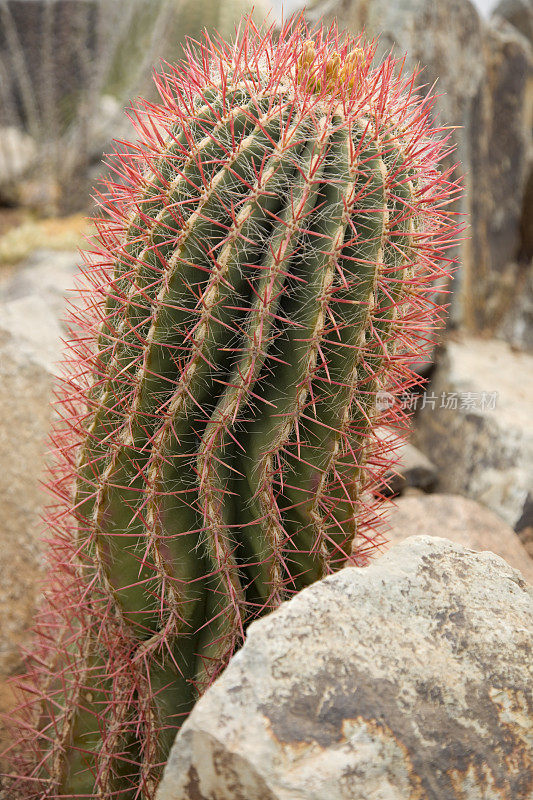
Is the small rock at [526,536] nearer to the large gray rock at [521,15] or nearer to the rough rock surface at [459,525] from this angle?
the rough rock surface at [459,525]

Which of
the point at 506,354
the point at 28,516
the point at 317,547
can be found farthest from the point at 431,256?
the point at 506,354

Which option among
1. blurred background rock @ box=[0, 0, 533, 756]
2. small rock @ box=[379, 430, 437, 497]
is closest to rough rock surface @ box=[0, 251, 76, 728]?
blurred background rock @ box=[0, 0, 533, 756]

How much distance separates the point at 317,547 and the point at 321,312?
52 cm

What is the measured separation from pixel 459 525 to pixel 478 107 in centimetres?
301

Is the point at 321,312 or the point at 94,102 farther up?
the point at 94,102

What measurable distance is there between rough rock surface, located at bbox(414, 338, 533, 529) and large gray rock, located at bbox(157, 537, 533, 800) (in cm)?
184

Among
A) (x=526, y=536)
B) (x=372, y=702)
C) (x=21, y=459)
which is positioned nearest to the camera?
(x=372, y=702)

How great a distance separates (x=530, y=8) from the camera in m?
6.41

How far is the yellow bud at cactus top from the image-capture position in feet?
4.96

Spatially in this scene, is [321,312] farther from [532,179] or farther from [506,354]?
[532,179]

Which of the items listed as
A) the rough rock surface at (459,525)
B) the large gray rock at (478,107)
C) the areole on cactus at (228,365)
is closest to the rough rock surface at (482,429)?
the rough rock surface at (459,525)

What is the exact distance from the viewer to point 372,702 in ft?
3.76

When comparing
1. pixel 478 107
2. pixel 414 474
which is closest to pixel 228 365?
pixel 414 474

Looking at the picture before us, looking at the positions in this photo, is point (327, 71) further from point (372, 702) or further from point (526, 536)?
point (526, 536)
